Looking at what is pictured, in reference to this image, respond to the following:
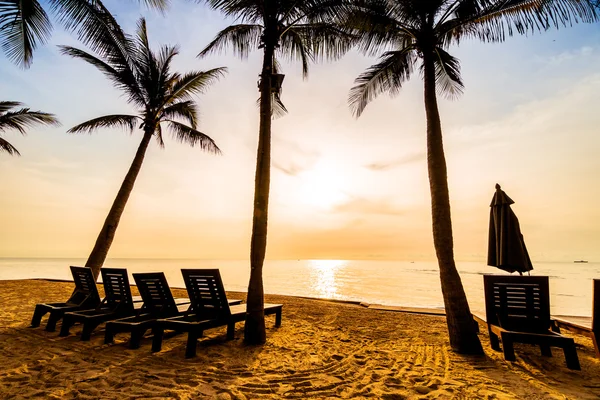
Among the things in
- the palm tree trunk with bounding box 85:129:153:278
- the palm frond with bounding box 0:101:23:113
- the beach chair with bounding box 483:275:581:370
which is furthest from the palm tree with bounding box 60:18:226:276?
the beach chair with bounding box 483:275:581:370

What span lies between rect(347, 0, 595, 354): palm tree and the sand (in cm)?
86

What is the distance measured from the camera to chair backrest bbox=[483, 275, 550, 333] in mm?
4398

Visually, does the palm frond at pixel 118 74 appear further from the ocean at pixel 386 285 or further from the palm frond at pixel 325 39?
the ocean at pixel 386 285

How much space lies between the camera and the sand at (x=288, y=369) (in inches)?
121

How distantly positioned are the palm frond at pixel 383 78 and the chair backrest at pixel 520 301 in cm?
515

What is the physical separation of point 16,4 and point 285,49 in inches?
211

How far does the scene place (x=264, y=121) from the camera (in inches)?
231

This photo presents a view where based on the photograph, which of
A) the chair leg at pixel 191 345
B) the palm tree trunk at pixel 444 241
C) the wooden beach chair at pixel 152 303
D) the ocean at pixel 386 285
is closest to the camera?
the chair leg at pixel 191 345

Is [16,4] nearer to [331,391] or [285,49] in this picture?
[285,49]

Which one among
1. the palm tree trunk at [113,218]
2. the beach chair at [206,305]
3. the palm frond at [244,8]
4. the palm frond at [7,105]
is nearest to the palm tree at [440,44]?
the palm frond at [244,8]

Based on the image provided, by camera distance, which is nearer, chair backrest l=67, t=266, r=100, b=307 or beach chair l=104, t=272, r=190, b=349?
beach chair l=104, t=272, r=190, b=349

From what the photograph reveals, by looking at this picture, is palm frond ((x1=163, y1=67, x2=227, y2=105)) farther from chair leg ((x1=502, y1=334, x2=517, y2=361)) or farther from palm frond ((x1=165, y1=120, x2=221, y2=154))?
chair leg ((x1=502, y1=334, x2=517, y2=361))

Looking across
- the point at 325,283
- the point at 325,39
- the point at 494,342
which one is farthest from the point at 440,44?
the point at 325,283

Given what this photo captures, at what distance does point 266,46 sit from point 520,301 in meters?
6.32
